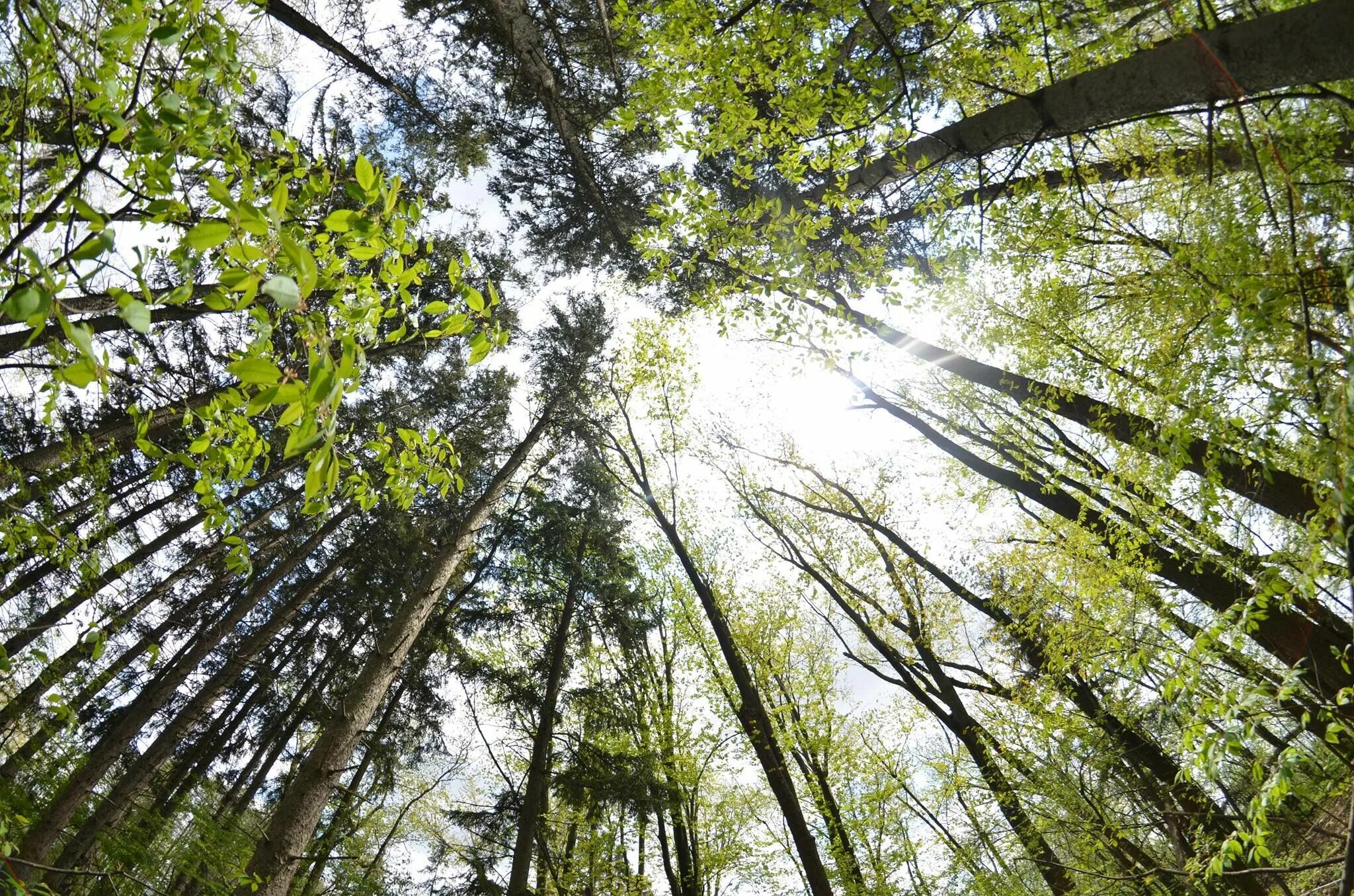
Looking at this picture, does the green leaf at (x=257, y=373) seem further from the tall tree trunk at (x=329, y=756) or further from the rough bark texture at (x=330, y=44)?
the rough bark texture at (x=330, y=44)

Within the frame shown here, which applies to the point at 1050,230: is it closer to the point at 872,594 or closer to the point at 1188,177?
the point at 1188,177

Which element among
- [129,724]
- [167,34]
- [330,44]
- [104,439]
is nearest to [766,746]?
[167,34]

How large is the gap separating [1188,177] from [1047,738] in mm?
5509

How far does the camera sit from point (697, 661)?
14633mm

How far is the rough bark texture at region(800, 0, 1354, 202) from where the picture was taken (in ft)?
6.79

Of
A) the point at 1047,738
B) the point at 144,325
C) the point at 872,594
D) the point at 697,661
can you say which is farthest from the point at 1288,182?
the point at 697,661

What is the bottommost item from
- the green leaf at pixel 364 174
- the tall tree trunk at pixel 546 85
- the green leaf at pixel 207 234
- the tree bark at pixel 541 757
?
the green leaf at pixel 207 234

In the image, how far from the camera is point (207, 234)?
2.85ft

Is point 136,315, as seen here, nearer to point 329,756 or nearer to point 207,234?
point 207,234

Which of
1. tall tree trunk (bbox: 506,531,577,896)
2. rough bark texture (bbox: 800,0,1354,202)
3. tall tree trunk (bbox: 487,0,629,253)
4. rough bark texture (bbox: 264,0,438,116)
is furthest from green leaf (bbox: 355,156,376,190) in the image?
tall tree trunk (bbox: 506,531,577,896)

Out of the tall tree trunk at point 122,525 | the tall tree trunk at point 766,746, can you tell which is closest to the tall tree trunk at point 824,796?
the tall tree trunk at point 766,746

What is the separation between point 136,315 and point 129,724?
10286mm

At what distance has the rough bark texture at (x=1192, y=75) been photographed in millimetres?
Answer: 2070

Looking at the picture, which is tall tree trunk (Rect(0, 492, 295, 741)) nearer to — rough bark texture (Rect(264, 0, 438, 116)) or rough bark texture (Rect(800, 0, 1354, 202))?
A: rough bark texture (Rect(264, 0, 438, 116))
